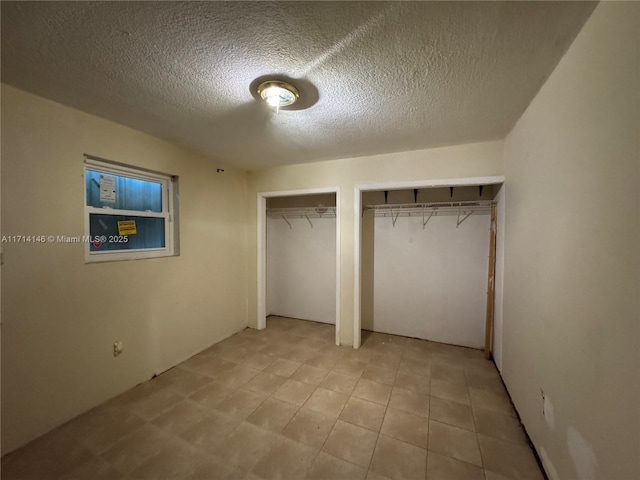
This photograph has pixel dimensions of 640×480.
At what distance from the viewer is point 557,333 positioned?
3.98 feet

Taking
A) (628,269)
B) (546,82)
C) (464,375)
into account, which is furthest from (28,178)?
(464,375)

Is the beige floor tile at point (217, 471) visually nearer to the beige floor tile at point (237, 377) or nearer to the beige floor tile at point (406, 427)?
the beige floor tile at point (237, 377)

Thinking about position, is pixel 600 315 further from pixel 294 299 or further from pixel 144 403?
pixel 294 299

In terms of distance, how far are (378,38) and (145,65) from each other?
3.93 feet

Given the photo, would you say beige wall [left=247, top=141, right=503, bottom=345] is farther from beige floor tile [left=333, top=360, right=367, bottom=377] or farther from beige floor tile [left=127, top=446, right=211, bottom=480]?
beige floor tile [left=127, top=446, right=211, bottom=480]

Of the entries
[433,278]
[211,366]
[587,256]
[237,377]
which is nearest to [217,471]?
[237,377]

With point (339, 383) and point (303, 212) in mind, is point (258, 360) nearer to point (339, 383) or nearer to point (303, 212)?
point (339, 383)

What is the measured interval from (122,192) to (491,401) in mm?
3543

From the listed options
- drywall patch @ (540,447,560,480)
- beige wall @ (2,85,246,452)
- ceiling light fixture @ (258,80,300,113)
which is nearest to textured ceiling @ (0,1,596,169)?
ceiling light fixture @ (258,80,300,113)

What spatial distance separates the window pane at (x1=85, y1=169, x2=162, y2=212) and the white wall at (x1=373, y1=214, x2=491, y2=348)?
2.57 meters

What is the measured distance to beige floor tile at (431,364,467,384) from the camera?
2.24 m

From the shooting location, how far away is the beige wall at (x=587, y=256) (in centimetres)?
77

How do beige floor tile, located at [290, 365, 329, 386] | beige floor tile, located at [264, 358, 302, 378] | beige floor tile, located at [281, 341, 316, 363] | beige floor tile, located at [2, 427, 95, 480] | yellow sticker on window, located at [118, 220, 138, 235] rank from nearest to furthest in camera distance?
beige floor tile, located at [2, 427, 95, 480] → yellow sticker on window, located at [118, 220, 138, 235] → beige floor tile, located at [290, 365, 329, 386] → beige floor tile, located at [264, 358, 302, 378] → beige floor tile, located at [281, 341, 316, 363]

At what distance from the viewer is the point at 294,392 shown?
2.06m
